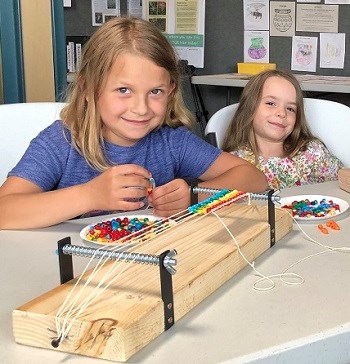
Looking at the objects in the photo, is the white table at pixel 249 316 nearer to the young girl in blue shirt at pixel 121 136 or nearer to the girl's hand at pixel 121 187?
the girl's hand at pixel 121 187

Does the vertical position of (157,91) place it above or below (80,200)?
above

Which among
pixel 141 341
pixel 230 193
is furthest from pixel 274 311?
pixel 230 193

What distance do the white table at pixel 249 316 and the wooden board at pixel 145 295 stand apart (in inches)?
0.6

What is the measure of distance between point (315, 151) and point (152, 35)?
2.59 ft

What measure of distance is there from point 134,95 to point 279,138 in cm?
83

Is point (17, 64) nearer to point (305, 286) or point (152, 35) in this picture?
point (152, 35)

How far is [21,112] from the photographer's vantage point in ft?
5.89

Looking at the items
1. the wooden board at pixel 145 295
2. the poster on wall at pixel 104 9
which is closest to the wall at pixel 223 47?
the poster on wall at pixel 104 9

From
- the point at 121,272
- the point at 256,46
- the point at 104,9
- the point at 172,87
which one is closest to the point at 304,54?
the point at 256,46

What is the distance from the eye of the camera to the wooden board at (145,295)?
75 cm

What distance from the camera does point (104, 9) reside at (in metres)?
4.66

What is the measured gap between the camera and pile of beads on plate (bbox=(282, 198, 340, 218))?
4.24 ft

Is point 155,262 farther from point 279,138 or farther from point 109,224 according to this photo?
point 279,138

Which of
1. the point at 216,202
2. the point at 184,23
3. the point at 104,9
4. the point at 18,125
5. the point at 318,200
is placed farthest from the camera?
the point at 104,9
